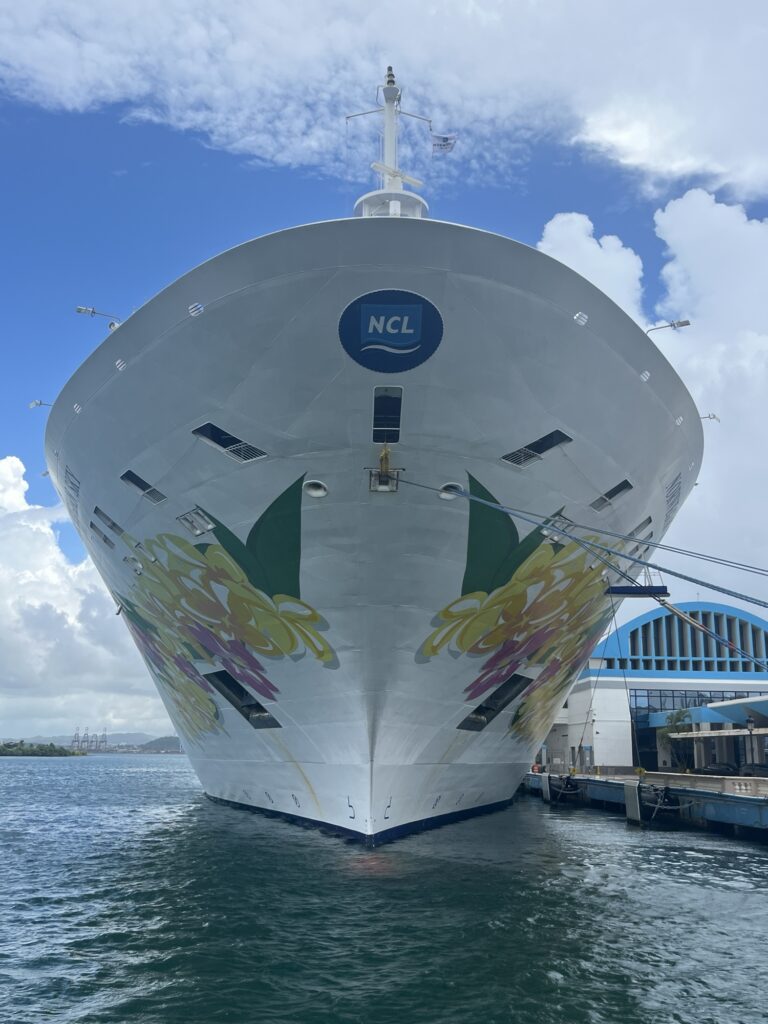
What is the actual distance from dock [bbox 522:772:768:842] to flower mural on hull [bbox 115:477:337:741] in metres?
12.0

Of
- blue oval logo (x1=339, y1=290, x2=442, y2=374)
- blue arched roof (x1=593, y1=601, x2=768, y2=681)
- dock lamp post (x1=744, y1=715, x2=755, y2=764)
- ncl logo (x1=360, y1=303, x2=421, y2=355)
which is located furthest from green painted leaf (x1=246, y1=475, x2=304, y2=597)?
blue arched roof (x1=593, y1=601, x2=768, y2=681)

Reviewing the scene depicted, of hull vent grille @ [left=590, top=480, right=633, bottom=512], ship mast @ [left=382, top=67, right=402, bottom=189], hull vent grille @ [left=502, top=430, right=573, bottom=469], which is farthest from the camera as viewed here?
ship mast @ [left=382, top=67, right=402, bottom=189]

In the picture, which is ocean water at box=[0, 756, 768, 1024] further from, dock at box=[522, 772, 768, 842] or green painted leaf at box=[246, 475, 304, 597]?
green painted leaf at box=[246, 475, 304, 597]

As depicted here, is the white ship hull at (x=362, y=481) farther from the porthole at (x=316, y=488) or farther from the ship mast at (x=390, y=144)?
the ship mast at (x=390, y=144)

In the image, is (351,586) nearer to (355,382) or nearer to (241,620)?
(241,620)

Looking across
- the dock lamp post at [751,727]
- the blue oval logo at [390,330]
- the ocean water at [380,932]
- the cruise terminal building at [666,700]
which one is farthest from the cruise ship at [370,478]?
the cruise terminal building at [666,700]

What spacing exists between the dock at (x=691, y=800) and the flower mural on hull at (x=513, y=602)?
7012mm

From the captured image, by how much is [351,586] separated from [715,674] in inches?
1348

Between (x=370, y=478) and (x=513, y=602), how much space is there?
3288 mm

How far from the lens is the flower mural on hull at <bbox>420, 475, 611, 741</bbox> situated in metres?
11.3

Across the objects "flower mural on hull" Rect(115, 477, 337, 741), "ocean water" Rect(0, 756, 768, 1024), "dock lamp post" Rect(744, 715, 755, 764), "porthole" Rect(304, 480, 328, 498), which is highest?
"porthole" Rect(304, 480, 328, 498)

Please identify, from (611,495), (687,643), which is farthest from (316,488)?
(687,643)

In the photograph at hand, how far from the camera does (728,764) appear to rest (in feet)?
113

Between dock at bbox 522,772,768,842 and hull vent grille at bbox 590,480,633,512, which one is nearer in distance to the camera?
hull vent grille at bbox 590,480,633,512
